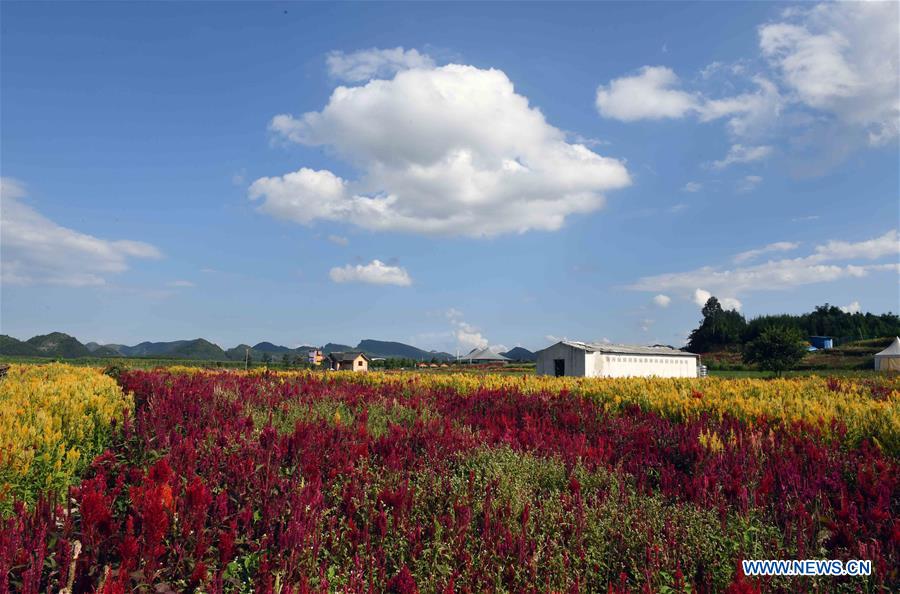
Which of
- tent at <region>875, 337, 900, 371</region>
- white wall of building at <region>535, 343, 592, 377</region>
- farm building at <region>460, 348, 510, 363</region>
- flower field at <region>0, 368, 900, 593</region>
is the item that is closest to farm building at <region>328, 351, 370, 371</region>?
white wall of building at <region>535, 343, 592, 377</region>

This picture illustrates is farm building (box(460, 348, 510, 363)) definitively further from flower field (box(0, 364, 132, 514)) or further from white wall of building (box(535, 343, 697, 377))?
flower field (box(0, 364, 132, 514))

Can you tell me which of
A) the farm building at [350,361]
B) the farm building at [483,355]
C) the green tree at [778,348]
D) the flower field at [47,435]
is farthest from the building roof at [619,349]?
the farm building at [483,355]

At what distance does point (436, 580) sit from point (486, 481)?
1.38 meters

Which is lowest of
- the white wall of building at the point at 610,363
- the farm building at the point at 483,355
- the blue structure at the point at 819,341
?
the farm building at the point at 483,355

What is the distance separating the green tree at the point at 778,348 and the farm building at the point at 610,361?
11.6 m

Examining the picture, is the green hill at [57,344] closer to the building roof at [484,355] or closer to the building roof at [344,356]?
the building roof at [484,355]

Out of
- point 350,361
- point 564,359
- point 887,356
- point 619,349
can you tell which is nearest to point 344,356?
point 350,361

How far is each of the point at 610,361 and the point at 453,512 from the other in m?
33.2

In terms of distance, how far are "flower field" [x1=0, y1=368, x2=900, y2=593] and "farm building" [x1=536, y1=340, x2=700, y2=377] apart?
91.8 feet

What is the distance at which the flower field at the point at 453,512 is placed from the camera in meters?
2.71

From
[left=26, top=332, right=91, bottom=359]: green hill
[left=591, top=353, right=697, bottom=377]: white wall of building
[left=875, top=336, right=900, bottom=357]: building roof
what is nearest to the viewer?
[left=591, top=353, right=697, bottom=377]: white wall of building

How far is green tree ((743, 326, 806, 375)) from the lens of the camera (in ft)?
153

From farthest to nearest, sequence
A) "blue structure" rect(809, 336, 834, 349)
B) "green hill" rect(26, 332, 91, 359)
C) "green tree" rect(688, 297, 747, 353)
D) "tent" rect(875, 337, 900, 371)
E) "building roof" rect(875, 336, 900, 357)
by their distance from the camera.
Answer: "green hill" rect(26, 332, 91, 359)
"green tree" rect(688, 297, 747, 353)
"blue structure" rect(809, 336, 834, 349)
"building roof" rect(875, 336, 900, 357)
"tent" rect(875, 337, 900, 371)

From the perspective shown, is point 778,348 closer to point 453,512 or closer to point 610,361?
point 610,361
